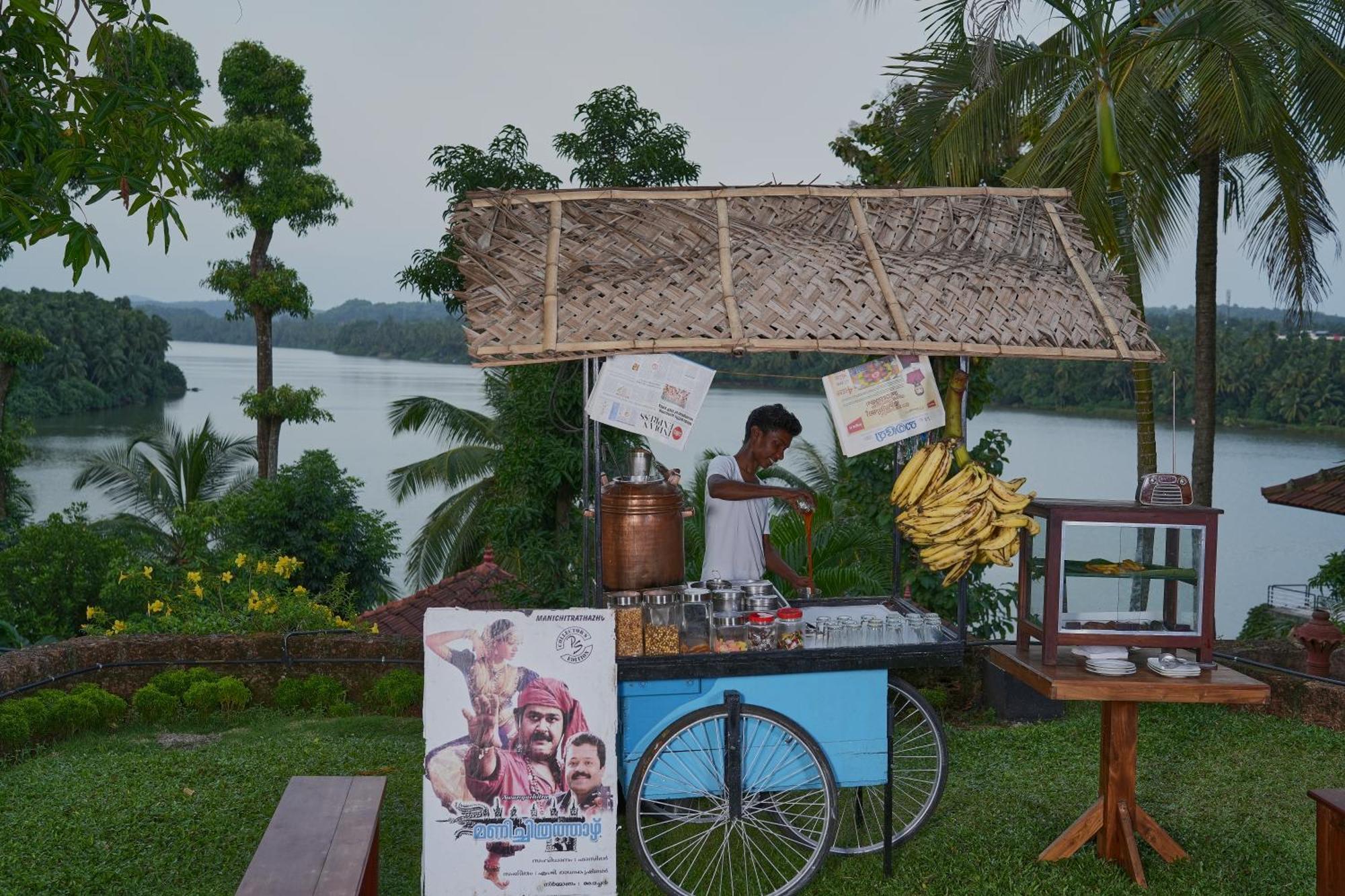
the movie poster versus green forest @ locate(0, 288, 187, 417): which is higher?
green forest @ locate(0, 288, 187, 417)

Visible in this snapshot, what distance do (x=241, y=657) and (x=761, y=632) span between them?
4.21 m

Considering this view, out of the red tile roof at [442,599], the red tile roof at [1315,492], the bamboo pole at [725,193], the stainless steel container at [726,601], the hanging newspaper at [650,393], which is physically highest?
the bamboo pole at [725,193]

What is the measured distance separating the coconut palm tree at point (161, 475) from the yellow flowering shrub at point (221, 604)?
7534mm

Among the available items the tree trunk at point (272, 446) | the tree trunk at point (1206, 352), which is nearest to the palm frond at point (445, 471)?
the tree trunk at point (272, 446)

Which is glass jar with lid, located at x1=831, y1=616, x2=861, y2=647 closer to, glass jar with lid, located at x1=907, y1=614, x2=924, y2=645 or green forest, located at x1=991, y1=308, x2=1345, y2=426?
glass jar with lid, located at x1=907, y1=614, x2=924, y2=645

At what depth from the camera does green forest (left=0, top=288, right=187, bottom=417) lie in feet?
103

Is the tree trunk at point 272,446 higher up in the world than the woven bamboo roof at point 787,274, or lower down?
lower down

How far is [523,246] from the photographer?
4906mm

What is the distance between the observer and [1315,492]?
12.5 meters

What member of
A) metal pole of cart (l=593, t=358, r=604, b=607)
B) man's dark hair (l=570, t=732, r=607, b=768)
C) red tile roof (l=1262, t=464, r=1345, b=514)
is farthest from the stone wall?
red tile roof (l=1262, t=464, r=1345, b=514)

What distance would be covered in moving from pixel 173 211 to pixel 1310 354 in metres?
25.6

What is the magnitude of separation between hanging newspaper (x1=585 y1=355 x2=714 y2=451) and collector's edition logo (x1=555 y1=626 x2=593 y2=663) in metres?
0.81

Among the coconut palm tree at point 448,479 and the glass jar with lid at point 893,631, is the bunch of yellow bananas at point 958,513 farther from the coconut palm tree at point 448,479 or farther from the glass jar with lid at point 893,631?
the coconut palm tree at point 448,479

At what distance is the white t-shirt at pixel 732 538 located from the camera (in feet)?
18.6
